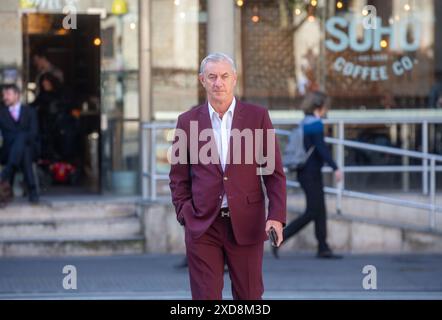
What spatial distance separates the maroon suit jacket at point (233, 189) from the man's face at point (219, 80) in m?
0.13

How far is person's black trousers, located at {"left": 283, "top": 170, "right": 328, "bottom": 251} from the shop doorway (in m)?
3.80

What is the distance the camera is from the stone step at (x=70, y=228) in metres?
12.9

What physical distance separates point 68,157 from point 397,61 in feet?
16.2

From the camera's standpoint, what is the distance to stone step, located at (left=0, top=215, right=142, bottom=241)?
12945 mm

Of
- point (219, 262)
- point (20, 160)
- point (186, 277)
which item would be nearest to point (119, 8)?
point (20, 160)

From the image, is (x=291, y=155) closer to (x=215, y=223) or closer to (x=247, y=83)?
(x=247, y=83)

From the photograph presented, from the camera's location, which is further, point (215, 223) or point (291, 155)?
point (291, 155)

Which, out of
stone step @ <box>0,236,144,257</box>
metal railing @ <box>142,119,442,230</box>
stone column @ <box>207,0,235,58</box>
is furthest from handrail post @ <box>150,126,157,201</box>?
stone column @ <box>207,0,235,58</box>

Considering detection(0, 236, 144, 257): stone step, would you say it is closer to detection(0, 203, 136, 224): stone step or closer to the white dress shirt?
detection(0, 203, 136, 224): stone step

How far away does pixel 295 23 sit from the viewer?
1493 cm

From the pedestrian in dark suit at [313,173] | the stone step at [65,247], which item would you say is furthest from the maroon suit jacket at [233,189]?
the stone step at [65,247]

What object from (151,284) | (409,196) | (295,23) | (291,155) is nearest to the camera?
(151,284)

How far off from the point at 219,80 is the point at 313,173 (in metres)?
5.64
